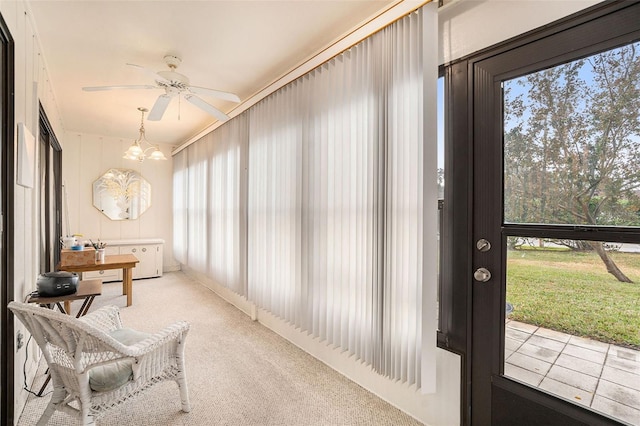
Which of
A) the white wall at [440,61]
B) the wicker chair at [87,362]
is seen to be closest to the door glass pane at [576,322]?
the white wall at [440,61]

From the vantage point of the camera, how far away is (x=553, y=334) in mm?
1495

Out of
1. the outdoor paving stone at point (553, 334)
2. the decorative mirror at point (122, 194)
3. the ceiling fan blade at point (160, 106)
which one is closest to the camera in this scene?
the outdoor paving stone at point (553, 334)

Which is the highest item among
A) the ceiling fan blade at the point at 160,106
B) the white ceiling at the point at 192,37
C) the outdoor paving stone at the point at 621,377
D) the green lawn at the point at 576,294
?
the white ceiling at the point at 192,37

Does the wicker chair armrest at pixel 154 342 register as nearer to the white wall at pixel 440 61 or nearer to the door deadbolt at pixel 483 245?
the white wall at pixel 440 61

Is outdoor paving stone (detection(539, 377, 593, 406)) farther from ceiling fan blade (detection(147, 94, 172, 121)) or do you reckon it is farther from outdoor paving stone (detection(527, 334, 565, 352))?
ceiling fan blade (detection(147, 94, 172, 121))

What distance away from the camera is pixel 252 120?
347 centimetres

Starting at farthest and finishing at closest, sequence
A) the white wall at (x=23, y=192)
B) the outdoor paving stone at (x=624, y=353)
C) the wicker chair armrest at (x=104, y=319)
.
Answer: the wicker chair armrest at (x=104, y=319), the white wall at (x=23, y=192), the outdoor paving stone at (x=624, y=353)

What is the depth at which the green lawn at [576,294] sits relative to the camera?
4.15ft

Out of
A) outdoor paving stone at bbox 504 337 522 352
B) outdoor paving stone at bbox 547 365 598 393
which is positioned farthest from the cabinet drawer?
outdoor paving stone at bbox 547 365 598 393

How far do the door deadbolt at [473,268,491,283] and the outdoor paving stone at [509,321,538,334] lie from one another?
247 millimetres

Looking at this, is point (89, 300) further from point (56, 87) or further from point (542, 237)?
point (542, 237)

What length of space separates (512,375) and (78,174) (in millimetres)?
6931

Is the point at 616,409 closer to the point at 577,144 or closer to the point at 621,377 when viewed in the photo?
the point at 621,377

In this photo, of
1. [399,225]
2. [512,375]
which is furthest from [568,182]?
[512,375]
